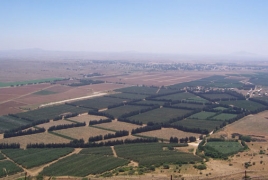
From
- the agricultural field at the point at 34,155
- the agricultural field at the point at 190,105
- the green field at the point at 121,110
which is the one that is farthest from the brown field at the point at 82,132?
the agricultural field at the point at 190,105

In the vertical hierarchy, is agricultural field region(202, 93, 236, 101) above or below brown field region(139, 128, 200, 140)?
above

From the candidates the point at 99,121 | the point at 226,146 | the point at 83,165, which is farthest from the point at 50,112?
the point at 226,146

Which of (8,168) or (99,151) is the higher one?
(99,151)

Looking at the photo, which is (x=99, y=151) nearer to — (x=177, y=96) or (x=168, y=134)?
(x=168, y=134)

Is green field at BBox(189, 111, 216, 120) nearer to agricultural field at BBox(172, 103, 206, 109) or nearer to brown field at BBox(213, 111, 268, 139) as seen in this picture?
agricultural field at BBox(172, 103, 206, 109)

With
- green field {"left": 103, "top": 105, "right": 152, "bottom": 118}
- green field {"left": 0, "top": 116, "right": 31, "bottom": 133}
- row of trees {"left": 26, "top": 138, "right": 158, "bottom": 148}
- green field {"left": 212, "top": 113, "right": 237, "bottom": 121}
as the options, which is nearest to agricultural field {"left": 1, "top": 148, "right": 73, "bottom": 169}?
row of trees {"left": 26, "top": 138, "right": 158, "bottom": 148}

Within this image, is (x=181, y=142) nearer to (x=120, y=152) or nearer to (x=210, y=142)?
(x=210, y=142)

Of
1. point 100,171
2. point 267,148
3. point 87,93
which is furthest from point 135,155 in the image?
point 87,93
